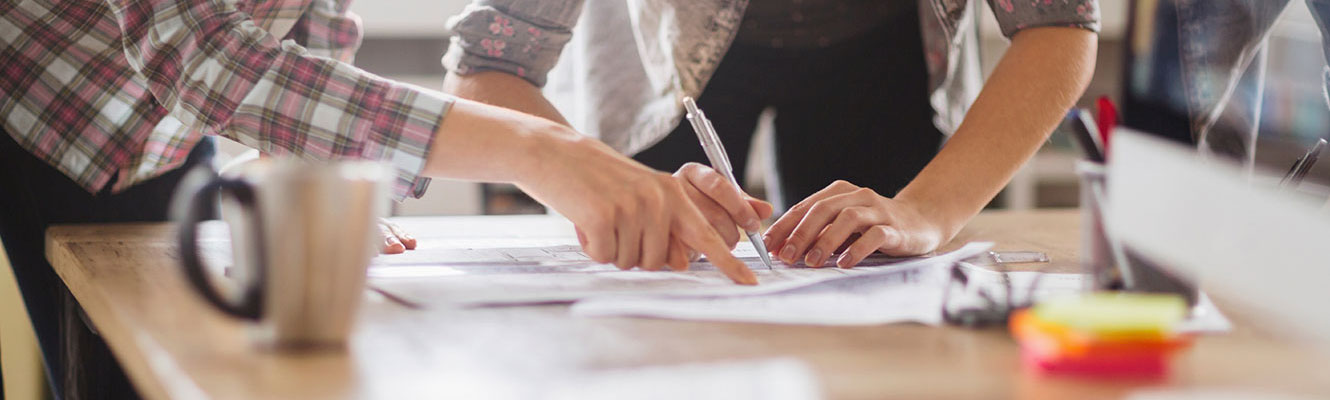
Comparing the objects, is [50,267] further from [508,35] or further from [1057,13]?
[1057,13]

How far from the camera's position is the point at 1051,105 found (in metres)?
1.09

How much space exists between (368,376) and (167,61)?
0.47 metres

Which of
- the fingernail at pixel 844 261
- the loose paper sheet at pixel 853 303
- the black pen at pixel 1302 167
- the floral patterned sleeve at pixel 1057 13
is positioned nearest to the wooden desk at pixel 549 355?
the loose paper sheet at pixel 853 303

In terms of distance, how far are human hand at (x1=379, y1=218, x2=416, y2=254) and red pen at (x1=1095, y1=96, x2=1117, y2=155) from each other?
55cm

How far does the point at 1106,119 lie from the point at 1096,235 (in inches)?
2.8

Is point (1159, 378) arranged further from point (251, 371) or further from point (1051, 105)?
point (1051, 105)

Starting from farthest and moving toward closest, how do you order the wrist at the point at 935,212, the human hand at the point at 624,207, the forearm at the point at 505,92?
1. the forearm at the point at 505,92
2. the wrist at the point at 935,212
3. the human hand at the point at 624,207

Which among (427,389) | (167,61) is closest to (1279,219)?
(427,389)

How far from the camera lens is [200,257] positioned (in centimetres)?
49

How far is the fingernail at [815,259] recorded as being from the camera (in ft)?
2.70

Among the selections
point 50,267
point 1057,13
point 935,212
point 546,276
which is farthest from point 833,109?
point 50,267

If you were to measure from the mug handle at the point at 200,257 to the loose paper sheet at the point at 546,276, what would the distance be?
0.14 metres

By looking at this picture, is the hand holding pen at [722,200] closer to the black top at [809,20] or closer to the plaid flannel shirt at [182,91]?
the plaid flannel shirt at [182,91]

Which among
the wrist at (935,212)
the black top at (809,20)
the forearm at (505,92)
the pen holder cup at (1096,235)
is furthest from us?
the black top at (809,20)
